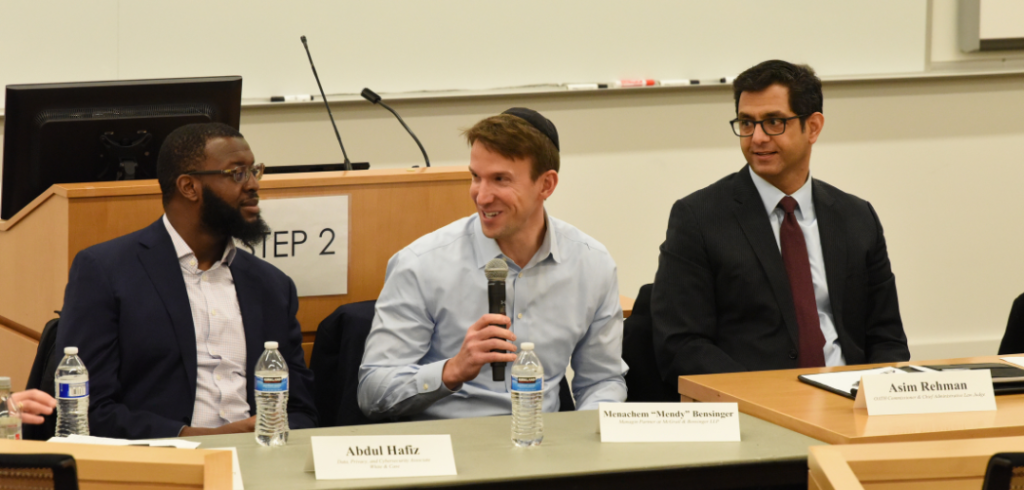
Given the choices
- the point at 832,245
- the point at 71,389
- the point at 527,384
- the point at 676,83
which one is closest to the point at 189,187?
the point at 71,389

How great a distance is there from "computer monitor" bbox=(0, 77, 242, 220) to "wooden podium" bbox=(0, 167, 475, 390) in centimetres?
12

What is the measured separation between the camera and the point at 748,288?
272cm

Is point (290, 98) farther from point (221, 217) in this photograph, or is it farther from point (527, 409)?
point (527, 409)

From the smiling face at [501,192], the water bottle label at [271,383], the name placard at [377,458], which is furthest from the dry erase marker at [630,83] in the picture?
the name placard at [377,458]

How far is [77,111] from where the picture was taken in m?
2.77

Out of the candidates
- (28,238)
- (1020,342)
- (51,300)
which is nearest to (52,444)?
(51,300)

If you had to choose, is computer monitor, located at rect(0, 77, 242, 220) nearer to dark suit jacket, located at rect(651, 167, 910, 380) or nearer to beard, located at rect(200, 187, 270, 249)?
beard, located at rect(200, 187, 270, 249)

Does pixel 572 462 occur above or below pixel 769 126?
below

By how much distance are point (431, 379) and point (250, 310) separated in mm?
560

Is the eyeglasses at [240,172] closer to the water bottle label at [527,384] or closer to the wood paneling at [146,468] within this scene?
the water bottle label at [527,384]

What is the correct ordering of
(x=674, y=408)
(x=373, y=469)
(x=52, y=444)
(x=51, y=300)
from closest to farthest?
(x=52, y=444), (x=373, y=469), (x=674, y=408), (x=51, y=300)

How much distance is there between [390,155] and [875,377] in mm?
2930

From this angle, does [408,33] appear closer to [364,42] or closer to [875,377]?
[364,42]

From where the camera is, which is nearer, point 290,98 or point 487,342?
point 487,342
